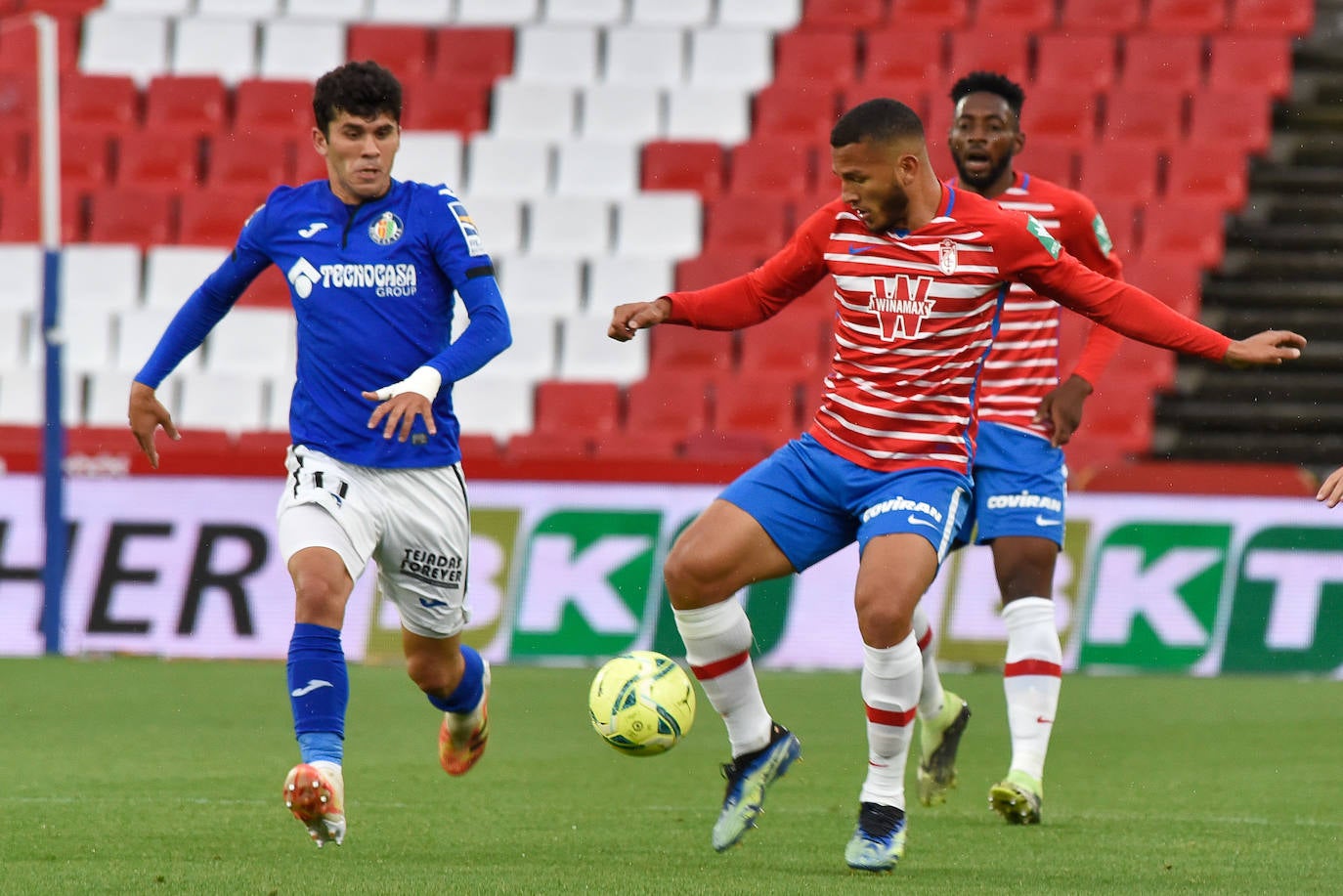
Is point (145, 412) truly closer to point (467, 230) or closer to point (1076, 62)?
point (467, 230)

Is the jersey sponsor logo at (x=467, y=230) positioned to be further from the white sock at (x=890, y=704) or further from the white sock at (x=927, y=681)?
the white sock at (x=927, y=681)

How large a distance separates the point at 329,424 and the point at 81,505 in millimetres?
6349

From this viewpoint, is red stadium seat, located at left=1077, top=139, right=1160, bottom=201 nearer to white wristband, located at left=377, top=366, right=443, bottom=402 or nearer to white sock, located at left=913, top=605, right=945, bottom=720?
white sock, located at left=913, top=605, right=945, bottom=720

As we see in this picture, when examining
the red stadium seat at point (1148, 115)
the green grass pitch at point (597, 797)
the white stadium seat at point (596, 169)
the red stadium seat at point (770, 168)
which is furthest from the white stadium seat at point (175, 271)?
the red stadium seat at point (1148, 115)

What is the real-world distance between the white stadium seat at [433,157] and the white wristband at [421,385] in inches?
403

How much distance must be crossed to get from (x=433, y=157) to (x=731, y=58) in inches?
100

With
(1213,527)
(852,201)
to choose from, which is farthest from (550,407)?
(852,201)

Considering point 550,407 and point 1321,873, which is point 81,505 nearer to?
point 550,407

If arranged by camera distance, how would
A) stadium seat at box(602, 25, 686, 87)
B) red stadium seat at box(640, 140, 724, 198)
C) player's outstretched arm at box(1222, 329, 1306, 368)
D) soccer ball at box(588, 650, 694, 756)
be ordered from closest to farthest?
player's outstretched arm at box(1222, 329, 1306, 368), soccer ball at box(588, 650, 694, 756), red stadium seat at box(640, 140, 724, 198), stadium seat at box(602, 25, 686, 87)

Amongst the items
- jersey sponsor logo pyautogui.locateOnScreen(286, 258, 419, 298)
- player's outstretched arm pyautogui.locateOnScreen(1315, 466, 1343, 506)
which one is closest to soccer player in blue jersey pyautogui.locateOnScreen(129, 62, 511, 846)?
jersey sponsor logo pyautogui.locateOnScreen(286, 258, 419, 298)

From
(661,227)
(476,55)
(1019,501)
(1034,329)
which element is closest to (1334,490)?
(1019,501)

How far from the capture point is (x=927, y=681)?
7.16m

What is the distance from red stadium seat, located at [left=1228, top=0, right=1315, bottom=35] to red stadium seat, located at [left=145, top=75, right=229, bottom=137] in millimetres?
7948

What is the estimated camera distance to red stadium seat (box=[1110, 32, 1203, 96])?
16.0 meters
